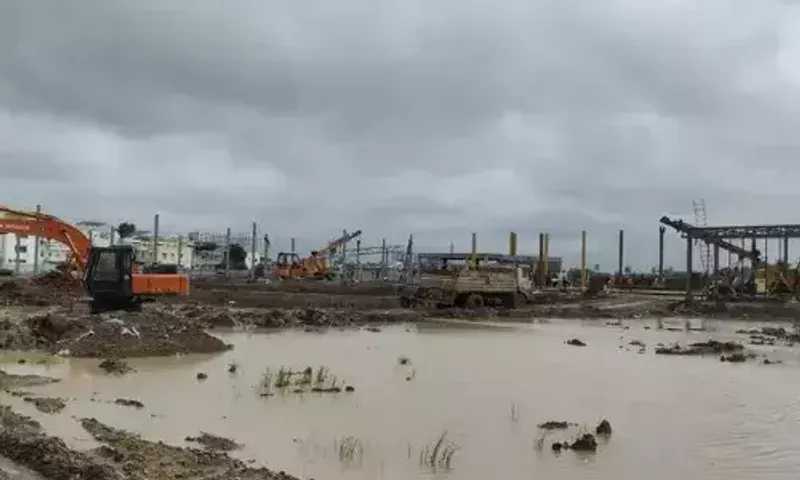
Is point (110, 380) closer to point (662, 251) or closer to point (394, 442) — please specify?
point (394, 442)

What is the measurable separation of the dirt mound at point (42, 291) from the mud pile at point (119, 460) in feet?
87.6

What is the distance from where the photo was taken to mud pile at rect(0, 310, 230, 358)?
21531 millimetres

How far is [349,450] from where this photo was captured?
11445 mm

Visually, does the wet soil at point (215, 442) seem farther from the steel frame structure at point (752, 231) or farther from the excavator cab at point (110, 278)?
the steel frame structure at point (752, 231)

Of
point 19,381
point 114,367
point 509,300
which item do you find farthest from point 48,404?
point 509,300

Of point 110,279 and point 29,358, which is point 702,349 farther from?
Result: point 29,358

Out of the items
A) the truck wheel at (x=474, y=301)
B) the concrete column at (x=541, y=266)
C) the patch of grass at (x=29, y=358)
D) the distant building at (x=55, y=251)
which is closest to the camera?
the patch of grass at (x=29, y=358)

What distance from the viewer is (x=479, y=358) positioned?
24.8m

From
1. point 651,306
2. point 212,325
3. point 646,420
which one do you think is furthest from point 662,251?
point 646,420

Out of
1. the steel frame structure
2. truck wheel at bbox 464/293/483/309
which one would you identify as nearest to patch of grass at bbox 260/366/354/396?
truck wheel at bbox 464/293/483/309

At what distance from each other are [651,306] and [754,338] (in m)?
20.1

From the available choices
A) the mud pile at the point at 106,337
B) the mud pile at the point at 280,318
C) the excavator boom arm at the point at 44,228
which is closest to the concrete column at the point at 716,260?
the mud pile at the point at 280,318

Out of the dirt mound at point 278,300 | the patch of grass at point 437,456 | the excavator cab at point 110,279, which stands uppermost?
the excavator cab at point 110,279

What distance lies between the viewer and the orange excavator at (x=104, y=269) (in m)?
26.1
